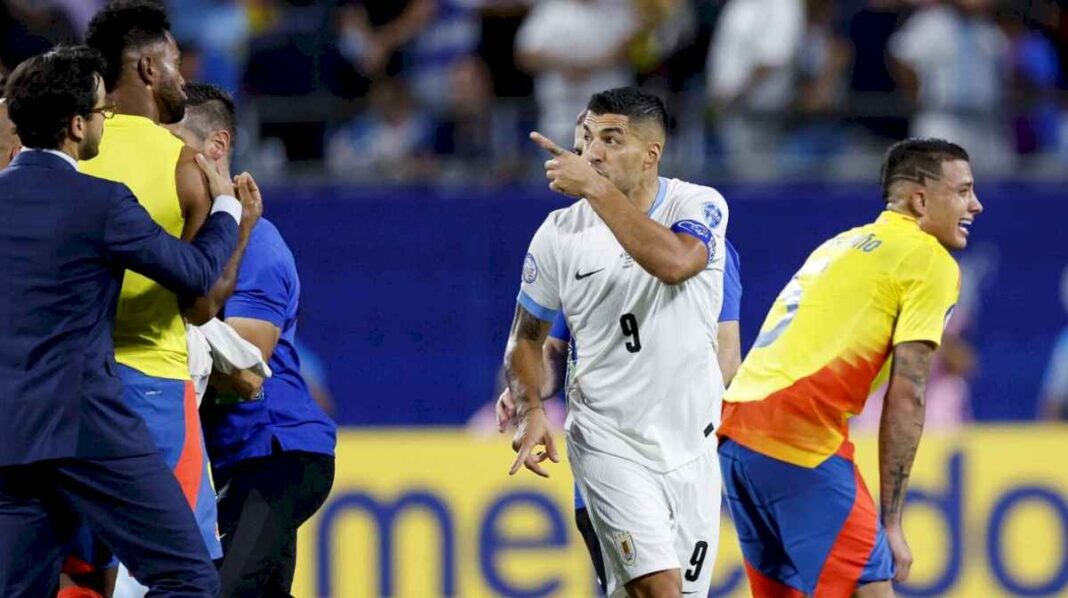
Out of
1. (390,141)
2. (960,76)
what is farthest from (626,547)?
(960,76)

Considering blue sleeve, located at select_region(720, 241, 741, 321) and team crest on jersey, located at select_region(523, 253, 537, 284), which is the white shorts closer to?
team crest on jersey, located at select_region(523, 253, 537, 284)

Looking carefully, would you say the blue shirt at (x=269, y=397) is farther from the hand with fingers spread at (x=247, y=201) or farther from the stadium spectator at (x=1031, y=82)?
the stadium spectator at (x=1031, y=82)

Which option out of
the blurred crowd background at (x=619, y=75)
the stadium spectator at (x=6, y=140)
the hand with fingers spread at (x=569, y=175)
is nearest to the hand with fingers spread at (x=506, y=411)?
the hand with fingers spread at (x=569, y=175)

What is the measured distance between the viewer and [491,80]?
1325 centimetres

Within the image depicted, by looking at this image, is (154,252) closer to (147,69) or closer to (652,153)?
(147,69)

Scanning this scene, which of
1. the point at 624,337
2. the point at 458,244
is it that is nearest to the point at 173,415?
the point at 624,337

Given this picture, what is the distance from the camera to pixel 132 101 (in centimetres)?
632

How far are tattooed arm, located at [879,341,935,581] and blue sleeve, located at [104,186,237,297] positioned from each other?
2.47 metres

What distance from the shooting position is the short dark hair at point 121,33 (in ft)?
20.7

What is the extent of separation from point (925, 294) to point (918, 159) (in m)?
0.62

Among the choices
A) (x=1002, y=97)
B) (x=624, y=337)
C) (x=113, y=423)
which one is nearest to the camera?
(x=113, y=423)

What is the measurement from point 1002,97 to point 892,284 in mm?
6150

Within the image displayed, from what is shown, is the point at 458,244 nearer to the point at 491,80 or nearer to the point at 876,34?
the point at 491,80

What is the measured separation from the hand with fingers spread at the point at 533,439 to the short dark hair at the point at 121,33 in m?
1.78
